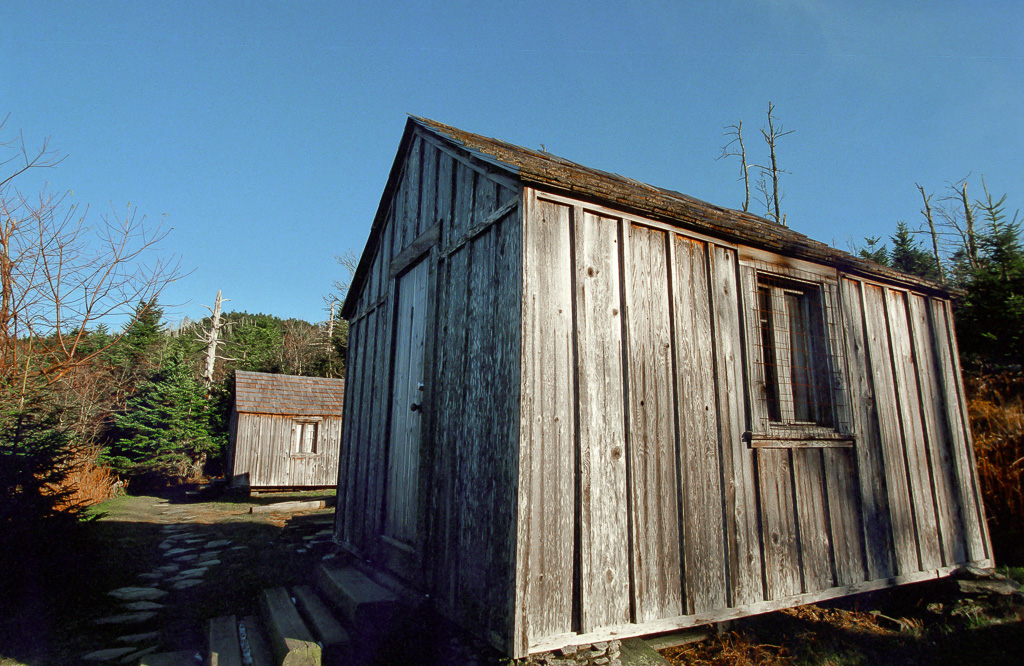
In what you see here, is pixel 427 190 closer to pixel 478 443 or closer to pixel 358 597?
pixel 478 443

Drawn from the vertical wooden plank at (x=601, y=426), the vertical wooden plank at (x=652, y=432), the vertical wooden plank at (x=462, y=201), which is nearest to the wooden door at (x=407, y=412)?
the vertical wooden plank at (x=462, y=201)

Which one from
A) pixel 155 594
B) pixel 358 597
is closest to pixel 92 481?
pixel 155 594

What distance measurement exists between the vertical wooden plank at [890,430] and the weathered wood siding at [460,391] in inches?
171

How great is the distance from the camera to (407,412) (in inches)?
230

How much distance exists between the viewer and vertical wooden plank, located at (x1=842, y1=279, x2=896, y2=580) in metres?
5.30

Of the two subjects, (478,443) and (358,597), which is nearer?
(478,443)

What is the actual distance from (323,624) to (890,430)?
19.3ft

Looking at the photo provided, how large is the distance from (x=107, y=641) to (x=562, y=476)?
4409 mm

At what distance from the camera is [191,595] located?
6.11 m

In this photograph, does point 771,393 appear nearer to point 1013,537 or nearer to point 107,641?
point 1013,537

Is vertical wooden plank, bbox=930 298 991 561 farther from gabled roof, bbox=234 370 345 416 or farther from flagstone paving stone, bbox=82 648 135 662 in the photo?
gabled roof, bbox=234 370 345 416

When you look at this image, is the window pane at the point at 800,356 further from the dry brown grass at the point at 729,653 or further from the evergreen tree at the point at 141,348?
the evergreen tree at the point at 141,348

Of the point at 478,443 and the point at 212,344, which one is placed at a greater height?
the point at 212,344

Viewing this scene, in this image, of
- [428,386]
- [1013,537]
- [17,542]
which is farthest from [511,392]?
[1013,537]
